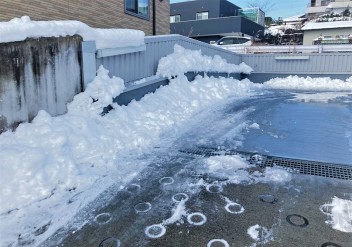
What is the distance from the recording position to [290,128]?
580 cm

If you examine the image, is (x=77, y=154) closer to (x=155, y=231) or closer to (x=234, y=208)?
(x=155, y=231)

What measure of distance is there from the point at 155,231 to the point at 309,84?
38.4 feet

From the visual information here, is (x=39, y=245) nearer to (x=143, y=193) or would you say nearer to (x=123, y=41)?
(x=143, y=193)

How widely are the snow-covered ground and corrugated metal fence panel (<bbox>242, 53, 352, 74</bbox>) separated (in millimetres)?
8466

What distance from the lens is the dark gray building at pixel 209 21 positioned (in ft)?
94.6

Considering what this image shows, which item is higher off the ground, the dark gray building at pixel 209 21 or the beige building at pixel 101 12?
the dark gray building at pixel 209 21

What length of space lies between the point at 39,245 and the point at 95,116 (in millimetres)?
2502

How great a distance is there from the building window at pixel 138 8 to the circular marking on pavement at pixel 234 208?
8217mm

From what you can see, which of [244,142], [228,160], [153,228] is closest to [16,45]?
[153,228]

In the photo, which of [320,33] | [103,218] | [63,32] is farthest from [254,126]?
[320,33]

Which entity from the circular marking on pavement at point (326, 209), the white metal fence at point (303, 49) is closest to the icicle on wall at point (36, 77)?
the circular marking on pavement at point (326, 209)

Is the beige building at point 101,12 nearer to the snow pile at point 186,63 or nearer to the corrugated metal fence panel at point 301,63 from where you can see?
the snow pile at point 186,63

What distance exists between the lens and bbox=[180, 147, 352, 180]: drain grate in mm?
3623

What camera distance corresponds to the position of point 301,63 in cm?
1309
